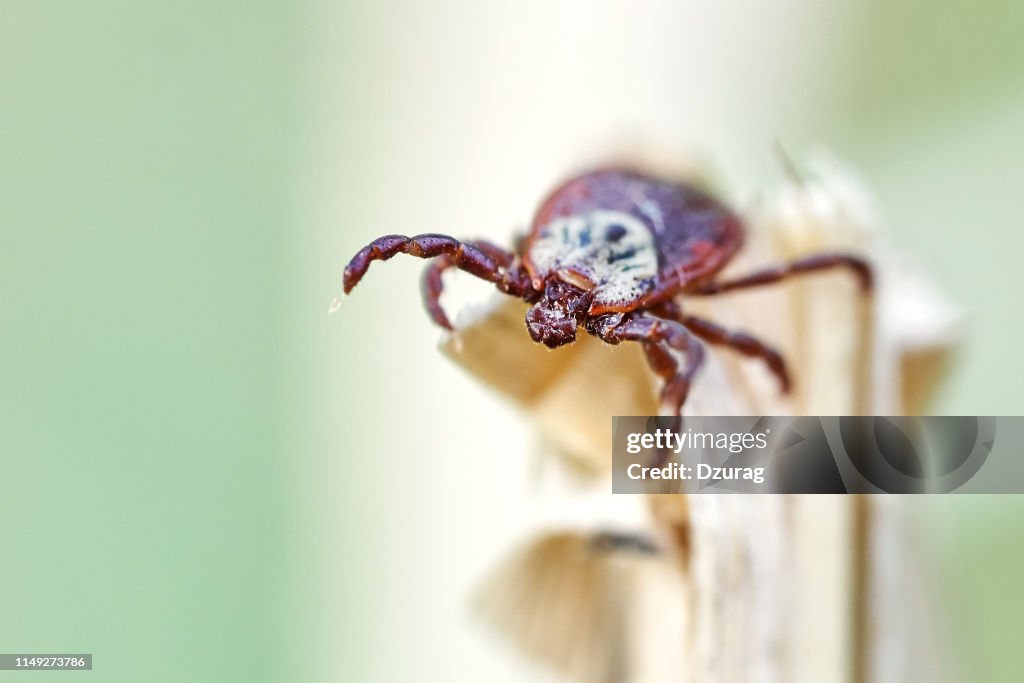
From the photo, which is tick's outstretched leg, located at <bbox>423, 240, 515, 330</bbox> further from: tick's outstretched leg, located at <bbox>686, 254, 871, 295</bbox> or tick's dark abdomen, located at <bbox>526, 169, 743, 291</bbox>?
tick's outstretched leg, located at <bbox>686, 254, 871, 295</bbox>

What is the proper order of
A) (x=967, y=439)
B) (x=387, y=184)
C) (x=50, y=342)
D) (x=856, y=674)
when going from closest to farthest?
(x=856, y=674) → (x=967, y=439) → (x=50, y=342) → (x=387, y=184)

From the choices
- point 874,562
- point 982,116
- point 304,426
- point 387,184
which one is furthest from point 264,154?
point 982,116

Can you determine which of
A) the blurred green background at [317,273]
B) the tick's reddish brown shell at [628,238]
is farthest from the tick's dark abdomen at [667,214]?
the blurred green background at [317,273]

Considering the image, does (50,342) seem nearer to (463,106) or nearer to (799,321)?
(799,321)

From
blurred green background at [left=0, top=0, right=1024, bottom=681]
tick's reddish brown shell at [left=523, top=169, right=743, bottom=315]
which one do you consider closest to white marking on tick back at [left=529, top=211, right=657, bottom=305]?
tick's reddish brown shell at [left=523, top=169, right=743, bottom=315]

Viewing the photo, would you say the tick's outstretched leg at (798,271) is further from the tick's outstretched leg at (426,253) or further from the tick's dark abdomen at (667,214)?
the tick's outstretched leg at (426,253)

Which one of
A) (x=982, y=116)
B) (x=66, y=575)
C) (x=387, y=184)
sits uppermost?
(x=982, y=116)

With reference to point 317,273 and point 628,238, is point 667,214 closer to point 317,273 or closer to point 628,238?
point 628,238
